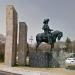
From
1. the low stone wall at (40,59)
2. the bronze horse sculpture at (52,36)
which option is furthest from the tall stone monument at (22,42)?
the bronze horse sculpture at (52,36)

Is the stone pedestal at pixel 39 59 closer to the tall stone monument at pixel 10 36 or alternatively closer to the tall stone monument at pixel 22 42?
the tall stone monument at pixel 22 42

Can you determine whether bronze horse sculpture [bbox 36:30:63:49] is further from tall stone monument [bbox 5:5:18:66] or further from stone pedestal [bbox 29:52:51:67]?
tall stone monument [bbox 5:5:18:66]

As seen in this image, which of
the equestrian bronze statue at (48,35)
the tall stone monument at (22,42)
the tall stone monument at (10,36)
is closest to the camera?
the tall stone monument at (10,36)

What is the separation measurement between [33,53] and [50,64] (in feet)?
6.87

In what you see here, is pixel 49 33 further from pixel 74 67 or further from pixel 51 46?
pixel 74 67

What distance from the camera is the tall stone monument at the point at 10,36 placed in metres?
27.6

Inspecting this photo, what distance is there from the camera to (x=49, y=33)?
102 feet

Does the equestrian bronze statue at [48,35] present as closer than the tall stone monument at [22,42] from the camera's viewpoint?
No

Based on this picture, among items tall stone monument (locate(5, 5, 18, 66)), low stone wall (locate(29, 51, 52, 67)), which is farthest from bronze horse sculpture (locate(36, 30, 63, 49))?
tall stone monument (locate(5, 5, 18, 66))

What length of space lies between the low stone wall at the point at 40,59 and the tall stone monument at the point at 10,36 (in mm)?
1874

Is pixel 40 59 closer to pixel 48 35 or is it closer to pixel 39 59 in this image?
pixel 39 59

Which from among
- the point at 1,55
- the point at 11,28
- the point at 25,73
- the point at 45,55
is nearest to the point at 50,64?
the point at 45,55

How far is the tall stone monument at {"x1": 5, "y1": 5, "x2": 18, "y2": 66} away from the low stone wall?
187cm

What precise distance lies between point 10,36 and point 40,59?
3916 mm
